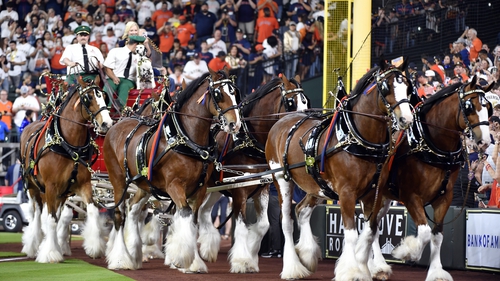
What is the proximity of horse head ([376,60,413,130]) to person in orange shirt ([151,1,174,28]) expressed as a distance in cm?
1804

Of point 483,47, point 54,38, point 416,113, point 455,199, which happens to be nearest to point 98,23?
point 54,38

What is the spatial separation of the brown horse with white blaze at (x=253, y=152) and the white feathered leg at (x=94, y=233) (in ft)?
5.31

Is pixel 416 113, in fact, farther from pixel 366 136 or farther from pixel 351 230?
pixel 351 230

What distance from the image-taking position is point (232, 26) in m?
24.9

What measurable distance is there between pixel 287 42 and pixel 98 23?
781cm

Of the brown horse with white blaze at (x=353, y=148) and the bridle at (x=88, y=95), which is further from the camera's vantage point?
the bridle at (x=88, y=95)

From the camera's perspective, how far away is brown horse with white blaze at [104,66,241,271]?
9.89 m

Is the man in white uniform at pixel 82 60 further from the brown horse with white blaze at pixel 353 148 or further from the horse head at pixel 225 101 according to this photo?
the brown horse with white blaze at pixel 353 148

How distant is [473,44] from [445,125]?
250 inches

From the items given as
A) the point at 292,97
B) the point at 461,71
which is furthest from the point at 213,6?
the point at 292,97

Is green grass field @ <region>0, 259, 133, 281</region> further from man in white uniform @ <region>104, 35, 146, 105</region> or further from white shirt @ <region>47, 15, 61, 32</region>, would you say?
white shirt @ <region>47, 15, 61, 32</region>

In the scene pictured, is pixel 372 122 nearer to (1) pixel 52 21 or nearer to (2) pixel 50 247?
(2) pixel 50 247

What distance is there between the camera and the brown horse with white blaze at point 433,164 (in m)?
9.12

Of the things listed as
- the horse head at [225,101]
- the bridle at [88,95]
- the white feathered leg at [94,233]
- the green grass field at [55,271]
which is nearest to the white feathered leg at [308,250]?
the horse head at [225,101]
